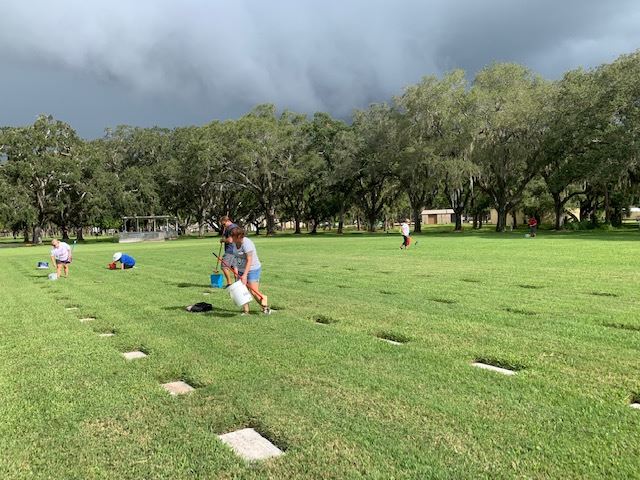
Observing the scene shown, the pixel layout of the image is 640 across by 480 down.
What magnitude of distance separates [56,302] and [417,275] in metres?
7.90

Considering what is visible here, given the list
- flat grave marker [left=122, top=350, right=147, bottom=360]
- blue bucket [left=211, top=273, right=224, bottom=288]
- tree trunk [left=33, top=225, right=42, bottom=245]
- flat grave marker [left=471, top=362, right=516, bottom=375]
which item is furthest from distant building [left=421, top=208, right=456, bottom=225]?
flat grave marker [left=471, top=362, right=516, bottom=375]

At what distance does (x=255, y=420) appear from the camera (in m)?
3.72

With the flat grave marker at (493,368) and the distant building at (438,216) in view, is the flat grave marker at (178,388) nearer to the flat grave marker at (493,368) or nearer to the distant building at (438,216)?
the flat grave marker at (493,368)

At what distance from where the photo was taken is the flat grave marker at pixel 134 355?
5646mm

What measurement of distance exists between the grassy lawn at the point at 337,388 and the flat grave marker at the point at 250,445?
0.07 m

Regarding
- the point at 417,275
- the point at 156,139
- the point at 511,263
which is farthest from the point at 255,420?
the point at 156,139

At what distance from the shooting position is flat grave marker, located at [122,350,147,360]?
18.5 feet

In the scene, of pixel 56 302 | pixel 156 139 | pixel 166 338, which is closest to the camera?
pixel 166 338

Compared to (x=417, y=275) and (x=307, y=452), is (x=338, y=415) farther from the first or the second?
(x=417, y=275)

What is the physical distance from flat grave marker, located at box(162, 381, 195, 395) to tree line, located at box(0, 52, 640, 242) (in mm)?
35832

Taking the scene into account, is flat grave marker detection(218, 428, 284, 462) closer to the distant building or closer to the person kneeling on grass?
the person kneeling on grass

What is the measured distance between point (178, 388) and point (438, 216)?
11164 centimetres

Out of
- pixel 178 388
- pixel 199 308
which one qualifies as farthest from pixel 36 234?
pixel 178 388

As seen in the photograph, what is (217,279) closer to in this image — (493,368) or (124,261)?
(493,368)
